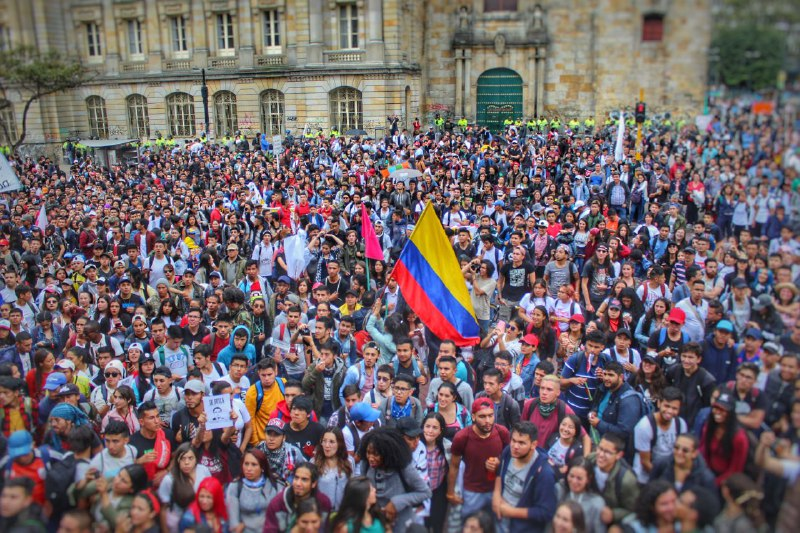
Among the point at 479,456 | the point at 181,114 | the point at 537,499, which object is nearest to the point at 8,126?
the point at 181,114

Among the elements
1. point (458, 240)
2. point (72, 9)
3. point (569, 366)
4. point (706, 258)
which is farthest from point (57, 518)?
point (72, 9)

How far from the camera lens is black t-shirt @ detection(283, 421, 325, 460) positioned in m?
5.88

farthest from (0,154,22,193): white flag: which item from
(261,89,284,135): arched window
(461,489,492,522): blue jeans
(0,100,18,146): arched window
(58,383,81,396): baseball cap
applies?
(0,100,18,146): arched window

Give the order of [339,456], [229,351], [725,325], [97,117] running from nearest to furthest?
[339,456], [725,325], [229,351], [97,117]

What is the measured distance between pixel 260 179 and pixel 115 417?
43.5 ft

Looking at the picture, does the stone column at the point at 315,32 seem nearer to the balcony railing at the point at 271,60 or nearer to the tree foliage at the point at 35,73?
the balcony railing at the point at 271,60

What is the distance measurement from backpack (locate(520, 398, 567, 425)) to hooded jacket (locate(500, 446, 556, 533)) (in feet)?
2.45

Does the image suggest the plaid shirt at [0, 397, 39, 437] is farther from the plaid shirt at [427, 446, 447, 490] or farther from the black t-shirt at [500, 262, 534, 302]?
the black t-shirt at [500, 262, 534, 302]

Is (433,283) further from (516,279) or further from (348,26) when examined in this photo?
(348,26)

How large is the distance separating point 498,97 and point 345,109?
26.2 ft

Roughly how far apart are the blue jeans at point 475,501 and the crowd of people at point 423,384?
0.05ft

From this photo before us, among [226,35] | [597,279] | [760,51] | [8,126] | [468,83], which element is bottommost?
[597,279]

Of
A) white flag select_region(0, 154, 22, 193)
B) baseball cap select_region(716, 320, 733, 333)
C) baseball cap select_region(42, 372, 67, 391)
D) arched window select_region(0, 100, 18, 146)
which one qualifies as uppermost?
arched window select_region(0, 100, 18, 146)

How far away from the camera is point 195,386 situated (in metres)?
6.29
